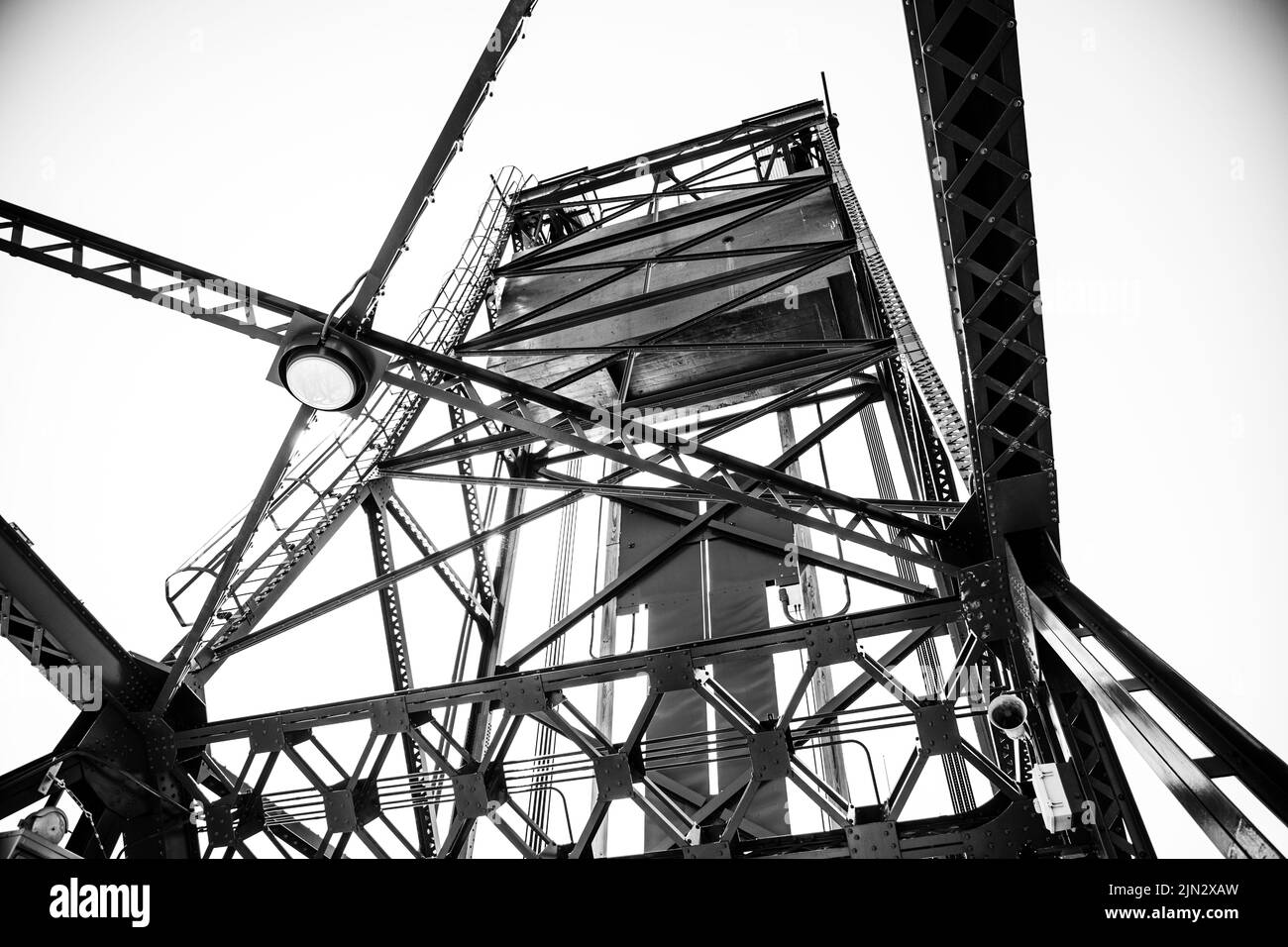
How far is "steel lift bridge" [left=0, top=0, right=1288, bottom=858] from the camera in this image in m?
4.75

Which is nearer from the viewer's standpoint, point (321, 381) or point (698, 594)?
point (321, 381)

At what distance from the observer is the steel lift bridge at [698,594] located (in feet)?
15.6

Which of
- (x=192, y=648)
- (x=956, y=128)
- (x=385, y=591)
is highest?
(x=956, y=128)

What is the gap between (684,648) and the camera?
249 inches

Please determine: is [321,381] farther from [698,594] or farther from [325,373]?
[698,594]

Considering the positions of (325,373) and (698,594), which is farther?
(698,594)

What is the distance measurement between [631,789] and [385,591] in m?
3.91

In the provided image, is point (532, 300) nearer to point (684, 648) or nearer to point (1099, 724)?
point (684, 648)

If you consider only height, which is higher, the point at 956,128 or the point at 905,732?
the point at 956,128

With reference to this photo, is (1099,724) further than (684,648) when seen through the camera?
No

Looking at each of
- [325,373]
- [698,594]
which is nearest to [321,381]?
[325,373]

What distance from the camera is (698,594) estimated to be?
33.8ft
